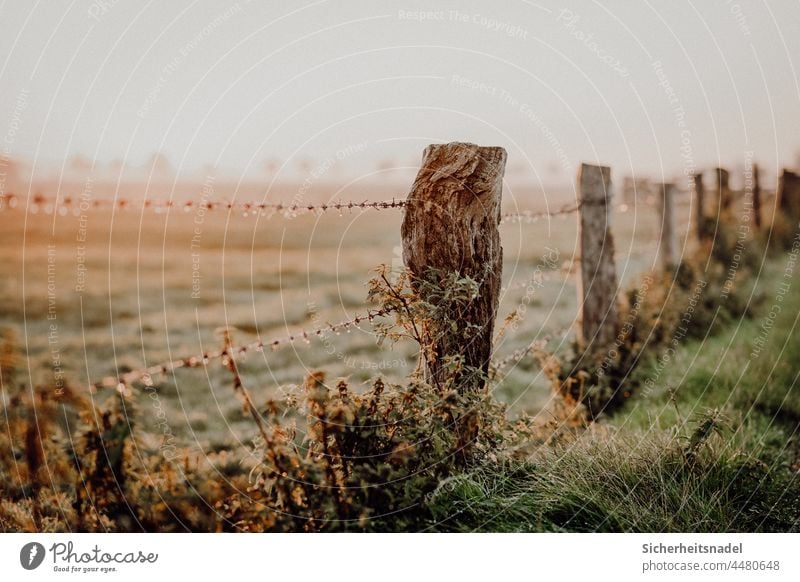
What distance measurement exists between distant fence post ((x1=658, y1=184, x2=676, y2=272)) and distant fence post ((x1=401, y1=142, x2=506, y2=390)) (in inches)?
122

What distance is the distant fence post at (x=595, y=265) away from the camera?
415 cm

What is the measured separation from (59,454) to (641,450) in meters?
2.41

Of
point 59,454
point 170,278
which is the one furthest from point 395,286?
point 170,278

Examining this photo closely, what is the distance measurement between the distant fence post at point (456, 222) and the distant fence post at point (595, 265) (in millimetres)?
1450

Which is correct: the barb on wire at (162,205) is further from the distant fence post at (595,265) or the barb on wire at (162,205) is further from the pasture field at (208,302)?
the distant fence post at (595,265)

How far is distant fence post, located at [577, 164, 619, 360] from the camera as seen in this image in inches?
163

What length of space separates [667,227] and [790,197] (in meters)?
2.30

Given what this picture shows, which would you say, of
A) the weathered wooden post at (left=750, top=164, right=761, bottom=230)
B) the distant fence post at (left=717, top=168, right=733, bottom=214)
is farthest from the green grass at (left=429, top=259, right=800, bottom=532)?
the weathered wooden post at (left=750, top=164, right=761, bottom=230)

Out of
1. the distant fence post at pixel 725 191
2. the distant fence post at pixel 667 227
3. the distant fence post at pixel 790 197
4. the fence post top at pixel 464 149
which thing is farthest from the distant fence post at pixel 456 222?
the distant fence post at pixel 790 197

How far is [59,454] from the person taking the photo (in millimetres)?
2859

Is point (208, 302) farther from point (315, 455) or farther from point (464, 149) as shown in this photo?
point (464, 149)

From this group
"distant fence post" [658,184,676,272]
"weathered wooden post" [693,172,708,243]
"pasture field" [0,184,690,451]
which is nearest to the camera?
"pasture field" [0,184,690,451]

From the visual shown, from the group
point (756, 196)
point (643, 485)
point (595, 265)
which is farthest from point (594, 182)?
point (756, 196)

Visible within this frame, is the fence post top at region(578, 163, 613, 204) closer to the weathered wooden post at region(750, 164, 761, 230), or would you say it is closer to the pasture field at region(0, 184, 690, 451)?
the pasture field at region(0, 184, 690, 451)
